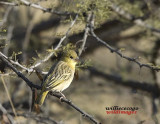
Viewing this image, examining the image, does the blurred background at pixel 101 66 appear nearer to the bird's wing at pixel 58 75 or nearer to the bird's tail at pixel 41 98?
the bird's wing at pixel 58 75

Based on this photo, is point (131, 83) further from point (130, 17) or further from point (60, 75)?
point (60, 75)

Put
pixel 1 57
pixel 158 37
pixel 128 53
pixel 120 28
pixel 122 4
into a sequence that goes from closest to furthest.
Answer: pixel 1 57 < pixel 122 4 < pixel 158 37 < pixel 120 28 < pixel 128 53

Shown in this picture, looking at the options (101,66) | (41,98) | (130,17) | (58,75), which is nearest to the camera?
(41,98)

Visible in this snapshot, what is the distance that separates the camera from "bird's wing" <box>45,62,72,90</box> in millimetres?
3676

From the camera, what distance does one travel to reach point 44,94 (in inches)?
141

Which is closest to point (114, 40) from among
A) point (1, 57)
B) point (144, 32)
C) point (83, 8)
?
point (144, 32)

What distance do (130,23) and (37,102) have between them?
9.89 ft

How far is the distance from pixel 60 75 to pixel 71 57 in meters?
0.25

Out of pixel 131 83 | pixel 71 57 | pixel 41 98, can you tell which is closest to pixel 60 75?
pixel 71 57

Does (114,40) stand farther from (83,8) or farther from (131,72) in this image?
(83,8)

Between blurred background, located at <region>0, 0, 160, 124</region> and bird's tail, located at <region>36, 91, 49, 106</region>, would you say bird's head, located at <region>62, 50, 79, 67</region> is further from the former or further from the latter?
blurred background, located at <region>0, 0, 160, 124</region>

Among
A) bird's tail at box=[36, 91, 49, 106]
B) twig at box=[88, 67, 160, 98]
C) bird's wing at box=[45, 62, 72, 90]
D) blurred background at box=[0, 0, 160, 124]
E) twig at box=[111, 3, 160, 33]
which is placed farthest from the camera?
twig at box=[88, 67, 160, 98]

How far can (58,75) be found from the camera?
13.1 feet

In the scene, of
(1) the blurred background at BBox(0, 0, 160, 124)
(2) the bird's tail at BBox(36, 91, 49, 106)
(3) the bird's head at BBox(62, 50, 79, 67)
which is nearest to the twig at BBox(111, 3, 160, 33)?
(1) the blurred background at BBox(0, 0, 160, 124)
